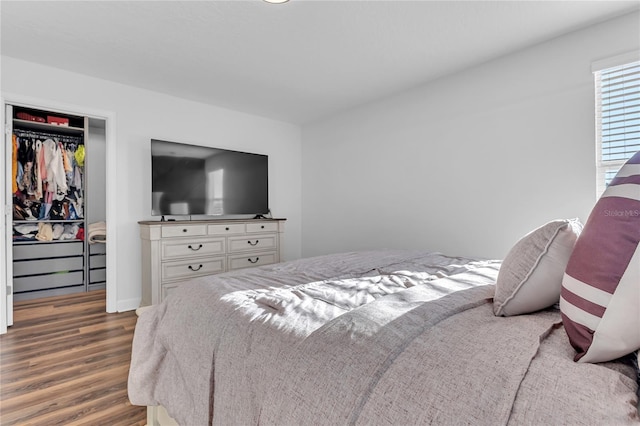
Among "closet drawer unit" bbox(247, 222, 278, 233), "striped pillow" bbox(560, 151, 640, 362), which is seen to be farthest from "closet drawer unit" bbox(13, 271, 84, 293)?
"striped pillow" bbox(560, 151, 640, 362)

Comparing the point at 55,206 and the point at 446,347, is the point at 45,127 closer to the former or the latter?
the point at 55,206

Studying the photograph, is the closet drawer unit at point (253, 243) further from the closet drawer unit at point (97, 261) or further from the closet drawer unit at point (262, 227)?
the closet drawer unit at point (97, 261)

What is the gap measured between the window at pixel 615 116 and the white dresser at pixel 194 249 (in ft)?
10.3

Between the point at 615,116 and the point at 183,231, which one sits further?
the point at 183,231

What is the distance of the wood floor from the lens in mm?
1572

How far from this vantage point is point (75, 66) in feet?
9.43

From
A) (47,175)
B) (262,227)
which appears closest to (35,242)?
(47,175)

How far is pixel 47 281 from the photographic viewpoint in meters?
3.81

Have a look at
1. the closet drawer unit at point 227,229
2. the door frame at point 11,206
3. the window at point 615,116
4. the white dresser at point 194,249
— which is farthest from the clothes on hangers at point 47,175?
the window at point 615,116

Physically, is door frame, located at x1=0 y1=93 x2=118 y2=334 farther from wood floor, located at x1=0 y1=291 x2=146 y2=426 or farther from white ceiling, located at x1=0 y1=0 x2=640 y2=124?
white ceiling, located at x1=0 y1=0 x2=640 y2=124

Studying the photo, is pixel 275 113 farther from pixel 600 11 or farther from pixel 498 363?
pixel 498 363

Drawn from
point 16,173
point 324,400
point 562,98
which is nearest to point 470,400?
point 324,400

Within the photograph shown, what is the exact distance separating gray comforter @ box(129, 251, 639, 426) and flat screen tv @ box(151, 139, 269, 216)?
224 cm

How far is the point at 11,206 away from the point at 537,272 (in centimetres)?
381
